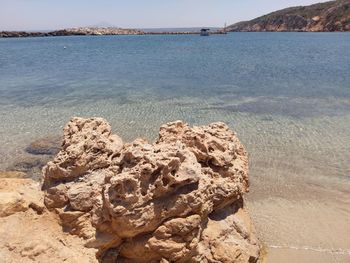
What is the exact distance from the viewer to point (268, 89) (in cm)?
2698

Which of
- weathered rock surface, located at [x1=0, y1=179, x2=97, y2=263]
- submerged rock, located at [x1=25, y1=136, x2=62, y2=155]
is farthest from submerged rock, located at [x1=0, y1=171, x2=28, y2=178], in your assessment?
weathered rock surface, located at [x1=0, y1=179, x2=97, y2=263]

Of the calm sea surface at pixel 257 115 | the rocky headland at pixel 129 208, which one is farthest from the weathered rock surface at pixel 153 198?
the calm sea surface at pixel 257 115

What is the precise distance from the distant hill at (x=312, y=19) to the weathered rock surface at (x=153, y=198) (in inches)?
4419

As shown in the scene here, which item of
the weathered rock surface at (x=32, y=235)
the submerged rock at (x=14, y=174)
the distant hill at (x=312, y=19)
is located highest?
the weathered rock surface at (x=32, y=235)

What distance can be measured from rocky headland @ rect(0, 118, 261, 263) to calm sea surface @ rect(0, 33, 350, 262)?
2515 millimetres

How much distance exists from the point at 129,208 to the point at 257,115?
14414 millimetres

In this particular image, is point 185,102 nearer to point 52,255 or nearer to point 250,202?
point 250,202

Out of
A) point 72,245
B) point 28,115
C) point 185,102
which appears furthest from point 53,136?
point 72,245

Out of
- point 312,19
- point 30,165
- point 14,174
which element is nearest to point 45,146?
point 30,165

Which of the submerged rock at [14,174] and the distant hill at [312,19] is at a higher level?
the submerged rock at [14,174]

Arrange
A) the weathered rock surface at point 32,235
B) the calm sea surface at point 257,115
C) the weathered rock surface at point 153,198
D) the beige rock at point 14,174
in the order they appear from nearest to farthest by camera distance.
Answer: the weathered rock surface at point 32,235 → the weathered rock surface at point 153,198 → the calm sea surface at point 257,115 → the beige rock at point 14,174

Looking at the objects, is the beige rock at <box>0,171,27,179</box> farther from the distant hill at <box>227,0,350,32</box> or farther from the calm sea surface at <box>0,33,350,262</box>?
the distant hill at <box>227,0,350,32</box>

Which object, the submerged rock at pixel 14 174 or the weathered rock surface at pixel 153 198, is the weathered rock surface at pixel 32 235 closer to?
the weathered rock surface at pixel 153 198

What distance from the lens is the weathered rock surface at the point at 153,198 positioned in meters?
5.93
